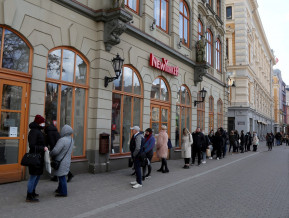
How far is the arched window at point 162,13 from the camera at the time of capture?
12766 millimetres

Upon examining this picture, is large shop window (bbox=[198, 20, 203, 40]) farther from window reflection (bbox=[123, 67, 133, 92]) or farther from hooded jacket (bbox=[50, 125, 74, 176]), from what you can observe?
hooded jacket (bbox=[50, 125, 74, 176])

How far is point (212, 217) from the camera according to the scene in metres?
4.71

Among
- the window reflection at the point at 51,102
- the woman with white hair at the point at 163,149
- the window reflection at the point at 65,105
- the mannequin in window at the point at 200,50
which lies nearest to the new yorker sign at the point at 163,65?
the mannequin in window at the point at 200,50

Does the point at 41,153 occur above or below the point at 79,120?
below

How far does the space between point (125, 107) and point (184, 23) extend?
7589mm

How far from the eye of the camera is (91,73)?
9211 mm

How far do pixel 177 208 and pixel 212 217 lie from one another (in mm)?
766

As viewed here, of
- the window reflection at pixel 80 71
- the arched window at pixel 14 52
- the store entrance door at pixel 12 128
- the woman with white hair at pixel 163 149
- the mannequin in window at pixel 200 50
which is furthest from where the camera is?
the mannequin in window at pixel 200 50

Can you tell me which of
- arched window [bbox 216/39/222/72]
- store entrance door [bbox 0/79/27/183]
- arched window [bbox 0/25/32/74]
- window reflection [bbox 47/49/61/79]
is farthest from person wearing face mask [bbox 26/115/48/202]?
arched window [bbox 216/39/222/72]

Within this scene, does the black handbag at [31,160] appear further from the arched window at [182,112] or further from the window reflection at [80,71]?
the arched window at [182,112]

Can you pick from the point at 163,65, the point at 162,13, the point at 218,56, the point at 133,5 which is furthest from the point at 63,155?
the point at 218,56

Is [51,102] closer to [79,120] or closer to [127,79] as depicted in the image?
[79,120]

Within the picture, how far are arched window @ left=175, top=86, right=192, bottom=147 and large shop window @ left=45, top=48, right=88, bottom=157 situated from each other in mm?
6710

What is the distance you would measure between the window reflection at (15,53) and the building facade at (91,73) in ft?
0.09
